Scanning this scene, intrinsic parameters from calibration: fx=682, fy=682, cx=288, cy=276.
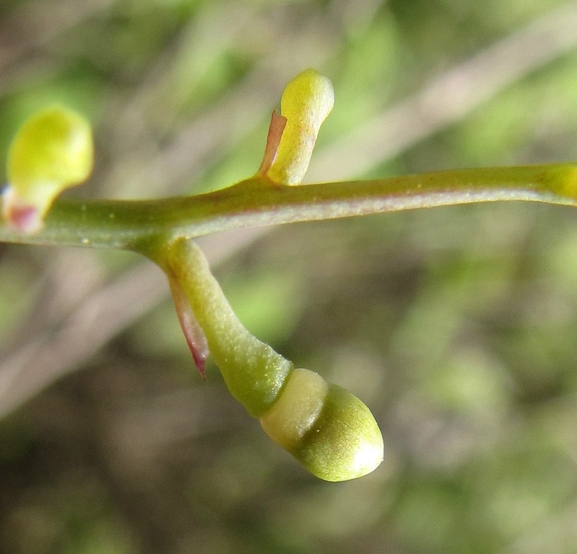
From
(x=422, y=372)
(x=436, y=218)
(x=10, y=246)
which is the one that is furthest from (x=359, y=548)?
(x=10, y=246)

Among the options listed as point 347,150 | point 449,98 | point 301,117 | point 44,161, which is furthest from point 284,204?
point 449,98

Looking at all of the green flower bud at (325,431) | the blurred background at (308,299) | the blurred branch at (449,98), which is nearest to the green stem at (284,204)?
the green flower bud at (325,431)

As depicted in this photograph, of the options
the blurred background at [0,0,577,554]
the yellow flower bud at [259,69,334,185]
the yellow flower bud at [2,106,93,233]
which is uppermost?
the blurred background at [0,0,577,554]

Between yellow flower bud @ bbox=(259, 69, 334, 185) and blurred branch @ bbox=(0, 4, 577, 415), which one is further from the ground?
blurred branch @ bbox=(0, 4, 577, 415)

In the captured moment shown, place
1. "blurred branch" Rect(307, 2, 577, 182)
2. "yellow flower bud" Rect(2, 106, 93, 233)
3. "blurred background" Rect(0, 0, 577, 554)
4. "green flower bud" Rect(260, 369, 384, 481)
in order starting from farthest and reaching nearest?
"blurred branch" Rect(307, 2, 577, 182)
"blurred background" Rect(0, 0, 577, 554)
"green flower bud" Rect(260, 369, 384, 481)
"yellow flower bud" Rect(2, 106, 93, 233)

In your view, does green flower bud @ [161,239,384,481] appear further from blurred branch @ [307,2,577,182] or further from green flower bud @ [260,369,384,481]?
blurred branch @ [307,2,577,182]

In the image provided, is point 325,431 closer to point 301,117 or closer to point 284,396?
point 284,396

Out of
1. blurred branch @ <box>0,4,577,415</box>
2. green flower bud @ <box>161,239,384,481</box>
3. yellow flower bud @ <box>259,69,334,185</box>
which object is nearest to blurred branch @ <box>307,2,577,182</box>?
blurred branch @ <box>0,4,577,415</box>
